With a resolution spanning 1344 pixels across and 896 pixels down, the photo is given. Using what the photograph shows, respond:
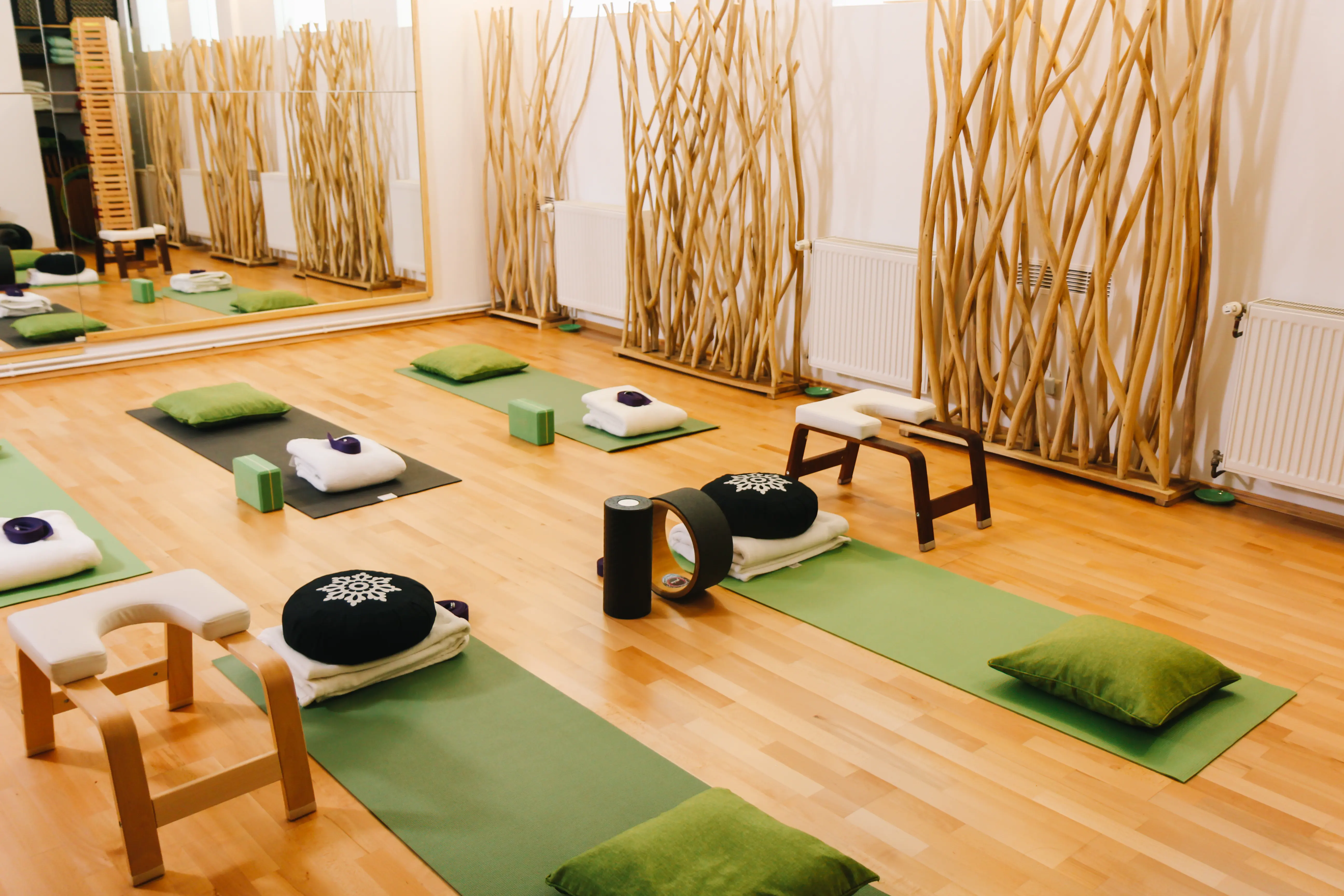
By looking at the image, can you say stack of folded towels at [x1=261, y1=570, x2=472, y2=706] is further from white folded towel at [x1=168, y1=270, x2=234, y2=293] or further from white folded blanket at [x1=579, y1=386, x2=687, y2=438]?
white folded towel at [x1=168, y1=270, x2=234, y2=293]

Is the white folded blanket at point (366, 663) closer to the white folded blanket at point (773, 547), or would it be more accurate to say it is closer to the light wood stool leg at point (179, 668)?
the light wood stool leg at point (179, 668)

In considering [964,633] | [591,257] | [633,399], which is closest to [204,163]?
[591,257]

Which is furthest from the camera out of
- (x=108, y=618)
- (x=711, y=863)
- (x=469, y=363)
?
(x=469, y=363)

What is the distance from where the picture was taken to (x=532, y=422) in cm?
452

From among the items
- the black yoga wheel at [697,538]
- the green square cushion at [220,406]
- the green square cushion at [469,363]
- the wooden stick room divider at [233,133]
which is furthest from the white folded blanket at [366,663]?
the wooden stick room divider at [233,133]

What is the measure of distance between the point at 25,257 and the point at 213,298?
92 cm

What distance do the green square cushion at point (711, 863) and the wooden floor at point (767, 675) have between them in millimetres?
238

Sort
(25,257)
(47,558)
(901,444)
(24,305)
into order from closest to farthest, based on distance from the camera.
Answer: (47,558), (901,444), (25,257), (24,305)

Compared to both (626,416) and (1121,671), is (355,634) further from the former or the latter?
(626,416)

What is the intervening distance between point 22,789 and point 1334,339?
3.73 metres

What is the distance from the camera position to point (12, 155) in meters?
5.08

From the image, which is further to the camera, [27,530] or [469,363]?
[469,363]

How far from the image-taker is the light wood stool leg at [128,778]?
76.0 inches

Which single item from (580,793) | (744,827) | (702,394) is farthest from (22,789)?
(702,394)
